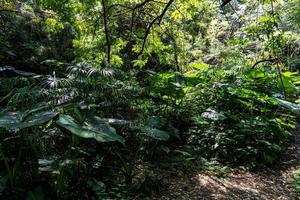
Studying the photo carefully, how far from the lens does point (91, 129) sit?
2.37 m

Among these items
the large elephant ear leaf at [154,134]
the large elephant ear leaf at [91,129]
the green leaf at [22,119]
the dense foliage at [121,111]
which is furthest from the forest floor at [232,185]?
the green leaf at [22,119]

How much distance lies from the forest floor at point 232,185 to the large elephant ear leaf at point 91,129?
104 cm

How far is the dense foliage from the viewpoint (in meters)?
2.57

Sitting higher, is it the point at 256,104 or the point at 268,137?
the point at 256,104

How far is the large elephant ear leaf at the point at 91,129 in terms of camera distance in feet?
6.97

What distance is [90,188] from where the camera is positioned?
9.21ft

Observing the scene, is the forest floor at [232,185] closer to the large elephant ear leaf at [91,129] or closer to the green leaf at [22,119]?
the large elephant ear leaf at [91,129]

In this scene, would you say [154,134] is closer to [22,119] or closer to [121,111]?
[121,111]

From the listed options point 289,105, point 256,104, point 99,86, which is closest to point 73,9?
point 99,86

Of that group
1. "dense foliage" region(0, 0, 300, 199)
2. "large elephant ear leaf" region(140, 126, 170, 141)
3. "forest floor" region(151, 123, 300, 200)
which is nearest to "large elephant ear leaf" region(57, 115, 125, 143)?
"dense foliage" region(0, 0, 300, 199)

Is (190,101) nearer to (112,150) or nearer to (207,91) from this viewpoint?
(207,91)

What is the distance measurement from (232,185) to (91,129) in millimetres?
2164

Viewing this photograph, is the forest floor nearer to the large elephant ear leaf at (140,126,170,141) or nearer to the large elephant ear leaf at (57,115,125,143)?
the large elephant ear leaf at (140,126,170,141)

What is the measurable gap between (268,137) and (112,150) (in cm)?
270
